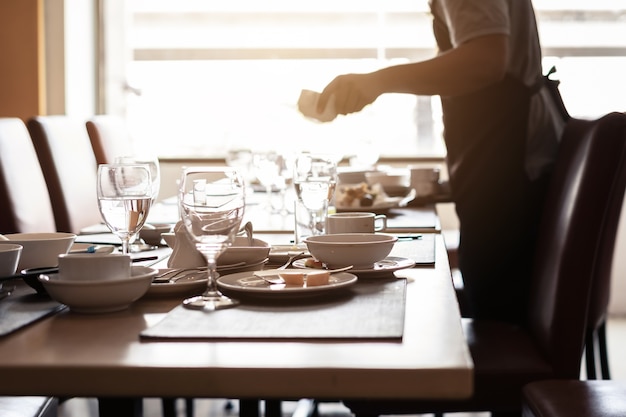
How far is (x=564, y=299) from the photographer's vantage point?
1.52 metres

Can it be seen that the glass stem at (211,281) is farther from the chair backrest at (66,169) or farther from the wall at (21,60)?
the wall at (21,60)

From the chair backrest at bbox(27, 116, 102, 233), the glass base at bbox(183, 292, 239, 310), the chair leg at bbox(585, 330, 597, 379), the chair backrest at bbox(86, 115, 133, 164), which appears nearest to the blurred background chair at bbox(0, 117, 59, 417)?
the chair backrest at bbox(27, 116, 102, 233)

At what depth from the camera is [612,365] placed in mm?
3355

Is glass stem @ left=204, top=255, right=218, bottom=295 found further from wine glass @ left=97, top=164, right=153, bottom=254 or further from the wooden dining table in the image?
wine glass @ left=97, top=164, right=153, bottom=254

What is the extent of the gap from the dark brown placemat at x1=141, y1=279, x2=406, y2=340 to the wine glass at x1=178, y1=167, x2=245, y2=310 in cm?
5

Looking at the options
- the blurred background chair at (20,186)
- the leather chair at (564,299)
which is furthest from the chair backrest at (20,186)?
the leather chair at (564,299)

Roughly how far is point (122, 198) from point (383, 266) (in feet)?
1.31

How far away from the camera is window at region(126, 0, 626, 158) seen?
14.8 ft

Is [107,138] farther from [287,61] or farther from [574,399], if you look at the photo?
[574,399]

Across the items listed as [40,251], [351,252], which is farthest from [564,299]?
[40,251]

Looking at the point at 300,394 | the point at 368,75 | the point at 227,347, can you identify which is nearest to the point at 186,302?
the point at 227,347

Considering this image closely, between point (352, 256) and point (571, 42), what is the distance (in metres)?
3.69

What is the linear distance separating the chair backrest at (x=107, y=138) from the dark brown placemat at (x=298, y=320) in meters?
2.38

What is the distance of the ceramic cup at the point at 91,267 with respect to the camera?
0.96m
